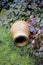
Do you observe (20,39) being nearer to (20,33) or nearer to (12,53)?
(20,33)

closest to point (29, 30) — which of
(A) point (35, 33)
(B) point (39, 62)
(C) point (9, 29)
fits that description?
(A) point (35, 33)

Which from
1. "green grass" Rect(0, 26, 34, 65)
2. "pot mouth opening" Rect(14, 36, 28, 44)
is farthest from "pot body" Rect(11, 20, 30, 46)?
"green grass" Rect(0, 26, 34, 65)

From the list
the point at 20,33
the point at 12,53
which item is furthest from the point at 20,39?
the point at 12,53

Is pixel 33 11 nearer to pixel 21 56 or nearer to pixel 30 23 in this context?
pixel 30 23

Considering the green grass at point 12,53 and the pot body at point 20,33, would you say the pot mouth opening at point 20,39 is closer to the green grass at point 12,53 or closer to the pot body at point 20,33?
the pot body at point 20,33

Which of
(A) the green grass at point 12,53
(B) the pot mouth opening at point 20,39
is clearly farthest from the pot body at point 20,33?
(A) the green grass at point 12,53

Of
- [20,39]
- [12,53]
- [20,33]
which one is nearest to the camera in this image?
[12,53]
